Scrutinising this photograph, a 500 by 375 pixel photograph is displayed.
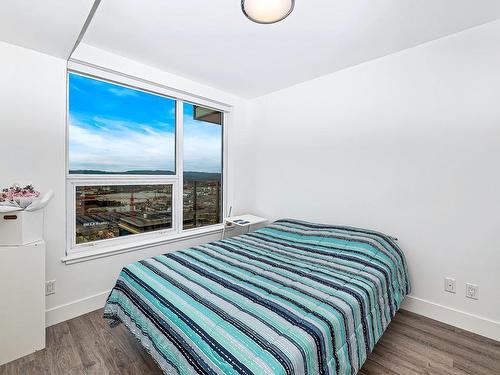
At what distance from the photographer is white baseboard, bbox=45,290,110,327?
2045 millimetres

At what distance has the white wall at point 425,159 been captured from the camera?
1906mm

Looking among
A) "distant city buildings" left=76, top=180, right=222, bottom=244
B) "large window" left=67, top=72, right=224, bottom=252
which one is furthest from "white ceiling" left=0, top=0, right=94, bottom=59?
"distant city buildings" left=76, top=180, right=222, bottom=244

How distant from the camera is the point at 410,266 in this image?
7.42 feet

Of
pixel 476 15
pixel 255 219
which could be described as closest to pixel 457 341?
pixel 255 219

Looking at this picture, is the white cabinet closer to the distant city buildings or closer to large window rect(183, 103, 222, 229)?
the distant city buildings

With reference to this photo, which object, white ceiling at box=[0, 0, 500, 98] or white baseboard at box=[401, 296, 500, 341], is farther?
white baseboard at box=[401, 296, 500, 341]

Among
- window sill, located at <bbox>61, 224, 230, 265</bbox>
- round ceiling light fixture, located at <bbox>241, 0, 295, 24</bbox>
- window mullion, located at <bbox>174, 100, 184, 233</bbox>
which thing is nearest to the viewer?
round ceiling light fixture, located at <bbox>241, 0, 295, 24</bbox>

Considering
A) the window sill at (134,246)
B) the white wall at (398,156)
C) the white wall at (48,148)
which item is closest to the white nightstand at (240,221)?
the window sill at (134,246)

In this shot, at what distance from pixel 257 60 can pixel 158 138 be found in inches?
54.9

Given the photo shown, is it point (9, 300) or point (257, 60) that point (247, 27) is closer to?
point (257, 60)

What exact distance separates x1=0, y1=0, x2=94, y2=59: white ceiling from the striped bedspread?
5.45 ft

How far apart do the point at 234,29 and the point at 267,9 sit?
2.16 ft

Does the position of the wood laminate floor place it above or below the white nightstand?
below

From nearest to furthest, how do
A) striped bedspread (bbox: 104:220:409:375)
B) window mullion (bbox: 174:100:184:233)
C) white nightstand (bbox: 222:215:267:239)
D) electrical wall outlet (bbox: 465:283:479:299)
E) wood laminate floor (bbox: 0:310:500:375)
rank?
striped bedspread (bbox: 104:220:409:375)
wood laminate floor (bbox: 0:310:500:375)
electrical wall outlet (bbox: 465:283:479:299)
window mullion (bbox: 174:100:184:233)
white nightstand (bbox: 222:215:267:239)
